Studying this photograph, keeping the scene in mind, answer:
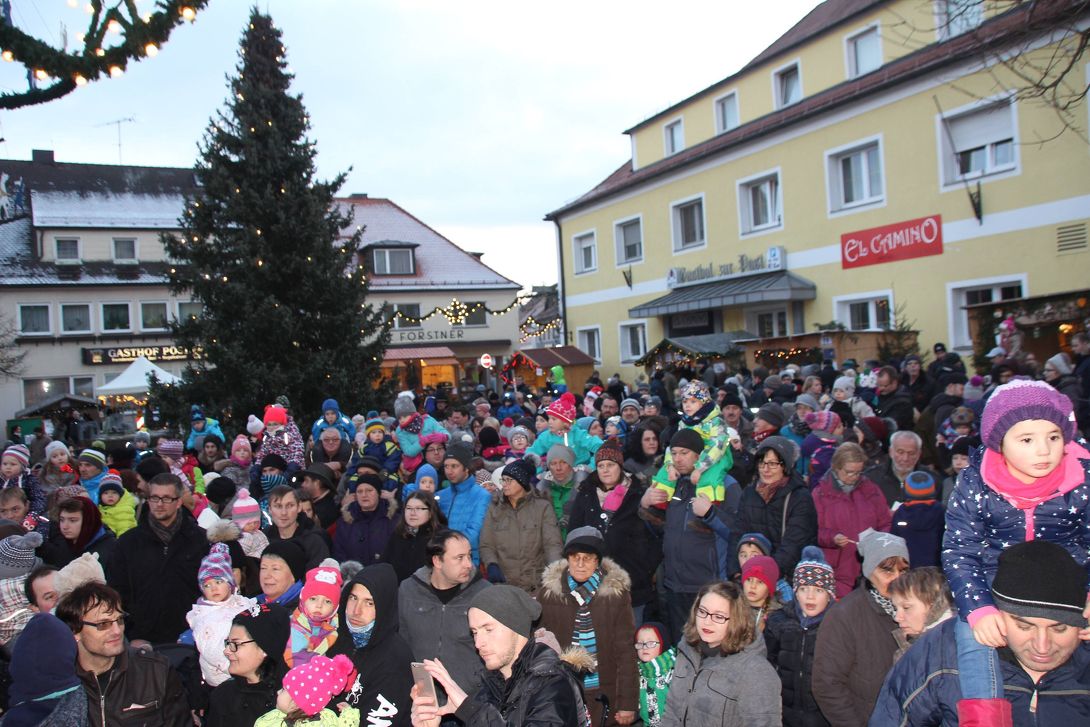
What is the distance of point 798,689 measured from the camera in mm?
4371

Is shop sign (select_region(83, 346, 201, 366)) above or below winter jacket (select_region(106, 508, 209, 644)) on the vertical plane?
above

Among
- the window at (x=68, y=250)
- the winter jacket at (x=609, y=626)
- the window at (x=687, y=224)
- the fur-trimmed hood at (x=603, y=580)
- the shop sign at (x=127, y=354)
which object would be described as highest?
the window at (x=68, y=250)

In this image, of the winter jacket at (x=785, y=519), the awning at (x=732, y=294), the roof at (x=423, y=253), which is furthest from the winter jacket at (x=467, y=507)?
the roof at (x=423, y=253)

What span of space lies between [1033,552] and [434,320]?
36309 mm

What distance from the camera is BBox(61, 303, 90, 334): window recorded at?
35.1 meters

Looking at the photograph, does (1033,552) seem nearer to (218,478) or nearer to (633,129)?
(218,478)

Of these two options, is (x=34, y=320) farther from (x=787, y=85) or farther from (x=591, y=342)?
(x=787, y=85)

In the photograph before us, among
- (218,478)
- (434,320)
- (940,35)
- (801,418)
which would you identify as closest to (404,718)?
(218,478)

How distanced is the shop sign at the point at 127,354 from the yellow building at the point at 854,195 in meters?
22.0

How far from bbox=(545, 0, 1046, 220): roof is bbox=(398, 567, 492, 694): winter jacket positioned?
8.97 m

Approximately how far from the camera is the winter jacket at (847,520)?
→ 559cm

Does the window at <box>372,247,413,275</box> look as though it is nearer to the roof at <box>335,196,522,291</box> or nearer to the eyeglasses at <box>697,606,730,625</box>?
the roof at <box>335,196,522,291</box>

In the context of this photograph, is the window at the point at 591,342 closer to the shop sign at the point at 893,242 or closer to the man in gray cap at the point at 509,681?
the shop sign at the point at 893,242

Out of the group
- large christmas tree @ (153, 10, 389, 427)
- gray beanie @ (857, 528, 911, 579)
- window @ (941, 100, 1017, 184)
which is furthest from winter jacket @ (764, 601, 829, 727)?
window @ (941, 100, 1017, 184)
